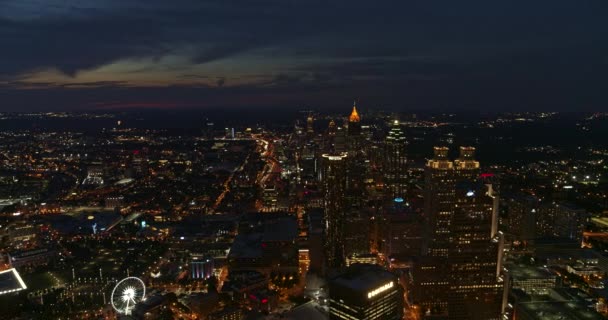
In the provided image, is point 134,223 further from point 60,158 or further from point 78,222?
point 60,158

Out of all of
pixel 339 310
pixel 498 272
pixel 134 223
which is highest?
pixel 339 310

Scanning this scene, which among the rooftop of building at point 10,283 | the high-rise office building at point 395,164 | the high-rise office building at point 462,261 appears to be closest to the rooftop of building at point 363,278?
the high-rise office building at point 462,261

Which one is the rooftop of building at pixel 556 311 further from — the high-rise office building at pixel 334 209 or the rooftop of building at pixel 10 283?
the rooftop of building at pixel 10 283

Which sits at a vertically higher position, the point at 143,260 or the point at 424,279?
the point at 424,279

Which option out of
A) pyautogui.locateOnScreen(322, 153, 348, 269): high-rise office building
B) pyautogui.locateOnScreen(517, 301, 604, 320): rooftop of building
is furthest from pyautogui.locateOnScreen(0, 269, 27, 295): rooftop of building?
pyautogui.locateOnScreen(517, 301, 604, 320): rooftop of building

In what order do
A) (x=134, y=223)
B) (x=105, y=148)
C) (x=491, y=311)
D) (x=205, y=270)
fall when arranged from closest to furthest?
(x=491, y=311)
(x=205, y=270)
(x=134, y=223)
(x=105, y=148)

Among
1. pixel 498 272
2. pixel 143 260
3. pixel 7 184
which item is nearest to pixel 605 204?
pixel 498 272

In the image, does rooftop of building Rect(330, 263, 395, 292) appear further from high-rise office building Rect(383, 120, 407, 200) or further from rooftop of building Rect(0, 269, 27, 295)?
high-rise office building Rect(383, 120, 407, 200)

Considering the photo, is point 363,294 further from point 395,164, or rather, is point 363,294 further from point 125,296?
point 395,164
